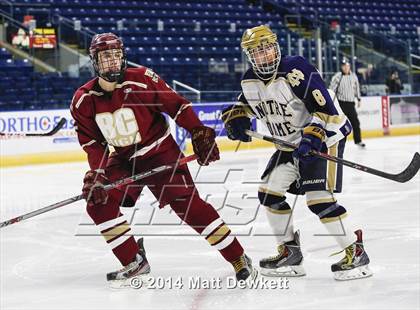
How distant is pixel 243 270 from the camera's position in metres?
3.06

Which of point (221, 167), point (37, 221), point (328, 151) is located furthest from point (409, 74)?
point (328, 151)

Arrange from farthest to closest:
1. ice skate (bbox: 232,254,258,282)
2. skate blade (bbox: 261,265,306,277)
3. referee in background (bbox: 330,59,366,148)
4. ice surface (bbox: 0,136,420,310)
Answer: referee in background (bbox: 330,59,366,148)
skate blade (bbox: 261,265,306,277)
ice skate (bbox: 232,254,258,282)
ice surface (bbox: 0,136,420,310)

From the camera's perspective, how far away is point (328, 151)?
3.12 metres

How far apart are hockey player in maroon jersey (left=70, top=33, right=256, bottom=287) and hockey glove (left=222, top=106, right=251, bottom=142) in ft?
0.79

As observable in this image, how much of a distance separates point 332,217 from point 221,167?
506 cm

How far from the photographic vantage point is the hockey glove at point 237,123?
3219mm

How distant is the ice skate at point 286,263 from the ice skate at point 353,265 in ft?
0.60

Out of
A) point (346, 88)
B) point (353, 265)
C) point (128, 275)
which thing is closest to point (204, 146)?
point (128, 275)

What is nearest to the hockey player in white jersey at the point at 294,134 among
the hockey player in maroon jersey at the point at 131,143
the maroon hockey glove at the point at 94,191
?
the hockey player in maroon jersey at the point at 131,143

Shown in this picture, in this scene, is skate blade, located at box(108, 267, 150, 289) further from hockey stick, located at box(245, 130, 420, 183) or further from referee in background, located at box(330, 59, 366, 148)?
referee in background, located at box(330, 59, 366, 148)

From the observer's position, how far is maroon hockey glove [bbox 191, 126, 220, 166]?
115 inches

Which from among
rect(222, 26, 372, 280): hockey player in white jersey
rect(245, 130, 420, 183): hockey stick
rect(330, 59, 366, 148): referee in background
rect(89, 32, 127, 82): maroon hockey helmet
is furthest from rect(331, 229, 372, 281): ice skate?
rect(330, 59, 366, 148): referee in background

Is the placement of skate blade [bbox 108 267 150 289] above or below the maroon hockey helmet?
below

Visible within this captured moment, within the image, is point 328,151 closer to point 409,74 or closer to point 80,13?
point 409,74
